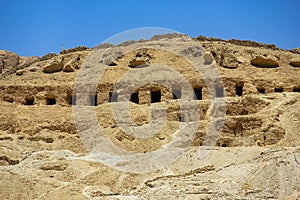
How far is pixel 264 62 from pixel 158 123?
14674 mm

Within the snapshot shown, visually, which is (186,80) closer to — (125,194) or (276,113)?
(276,113)

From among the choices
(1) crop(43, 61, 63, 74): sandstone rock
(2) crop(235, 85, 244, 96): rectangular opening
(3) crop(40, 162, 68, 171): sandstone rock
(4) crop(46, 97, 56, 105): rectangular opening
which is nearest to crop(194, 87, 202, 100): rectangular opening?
(2) crop(235, 85, 244, 96): rectangular opening

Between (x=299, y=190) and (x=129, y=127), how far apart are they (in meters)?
12.3

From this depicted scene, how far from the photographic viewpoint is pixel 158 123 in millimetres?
27891

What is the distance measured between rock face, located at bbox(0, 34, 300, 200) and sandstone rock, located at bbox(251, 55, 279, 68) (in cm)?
8

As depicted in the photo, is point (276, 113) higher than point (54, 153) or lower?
higher

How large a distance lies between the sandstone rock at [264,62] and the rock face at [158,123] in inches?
3.2

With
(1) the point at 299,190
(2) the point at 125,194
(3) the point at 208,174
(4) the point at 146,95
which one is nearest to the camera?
(1) the point at 299,190

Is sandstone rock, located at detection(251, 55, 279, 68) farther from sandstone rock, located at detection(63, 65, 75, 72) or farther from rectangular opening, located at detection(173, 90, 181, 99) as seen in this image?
sandstone rock, located at detection(63, 65, 75, 72)

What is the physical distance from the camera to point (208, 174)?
20.8m

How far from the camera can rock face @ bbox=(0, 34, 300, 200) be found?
19500 millimetres

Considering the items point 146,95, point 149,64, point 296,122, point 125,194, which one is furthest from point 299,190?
point 149,64

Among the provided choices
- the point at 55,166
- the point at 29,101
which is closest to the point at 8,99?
the point at 29,101

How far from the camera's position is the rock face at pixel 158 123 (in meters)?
19.5
